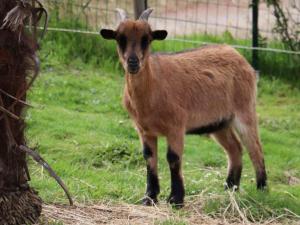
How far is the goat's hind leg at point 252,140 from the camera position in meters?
8.53

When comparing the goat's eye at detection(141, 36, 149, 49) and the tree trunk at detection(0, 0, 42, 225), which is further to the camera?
the goat's eye at detection(141, 36, 149, 49)

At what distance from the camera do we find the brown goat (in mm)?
7398

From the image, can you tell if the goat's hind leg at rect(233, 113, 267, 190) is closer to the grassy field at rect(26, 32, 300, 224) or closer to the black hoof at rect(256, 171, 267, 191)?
the black hoof at rect(256, 171, 267, 191)

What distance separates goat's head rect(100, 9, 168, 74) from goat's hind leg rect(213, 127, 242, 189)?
180 centimetres

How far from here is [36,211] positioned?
6137 mm

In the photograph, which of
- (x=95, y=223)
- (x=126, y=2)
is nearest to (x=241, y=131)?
(x=95, y=223)

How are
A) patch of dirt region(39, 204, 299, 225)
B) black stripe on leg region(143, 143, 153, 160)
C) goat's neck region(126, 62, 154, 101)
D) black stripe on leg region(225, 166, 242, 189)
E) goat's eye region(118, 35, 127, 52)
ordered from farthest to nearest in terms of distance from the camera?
1. black stripe on leg region(225, 166, 242, 189)
2. black stripe on leg region(143, 143, 153, 160)
3. goat's neck region(126, 62, 154, 101)
4. goat's eye region(118, 35, 127, 52)
5. patch of dirt region(39, 204, 299, 225)

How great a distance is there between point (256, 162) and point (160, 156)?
146 cm

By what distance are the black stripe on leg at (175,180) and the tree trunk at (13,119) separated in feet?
6.49

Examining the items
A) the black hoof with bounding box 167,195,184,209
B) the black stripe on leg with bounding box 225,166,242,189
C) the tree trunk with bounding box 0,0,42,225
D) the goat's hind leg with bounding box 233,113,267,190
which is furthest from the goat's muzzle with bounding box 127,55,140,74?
the black stripe on leg with bounding box 225,166,242,189

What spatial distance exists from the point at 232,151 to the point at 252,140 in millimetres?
305

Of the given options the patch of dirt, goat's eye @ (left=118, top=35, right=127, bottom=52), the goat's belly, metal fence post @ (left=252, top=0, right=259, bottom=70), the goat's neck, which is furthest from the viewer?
metal fence post @ (left=252, top=0, right=259, bottom=70)

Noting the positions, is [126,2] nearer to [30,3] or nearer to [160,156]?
[160,156]

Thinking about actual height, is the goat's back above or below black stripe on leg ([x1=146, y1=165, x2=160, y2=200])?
above
